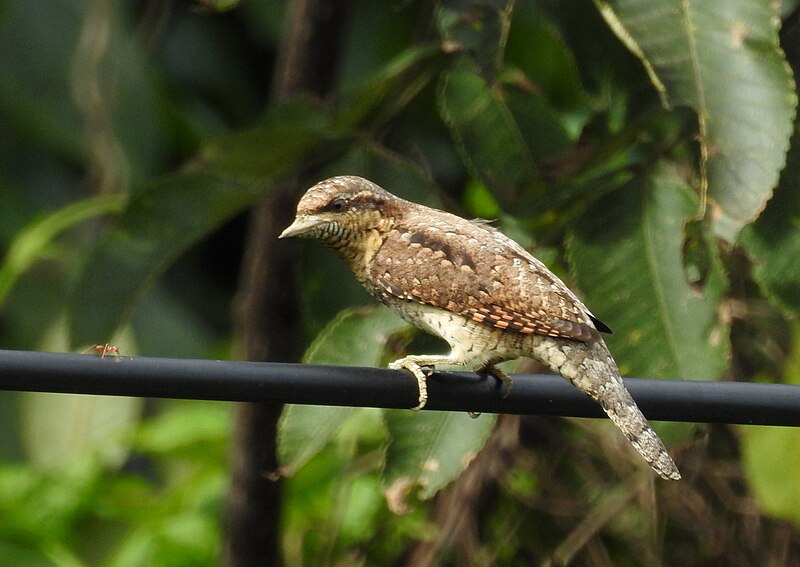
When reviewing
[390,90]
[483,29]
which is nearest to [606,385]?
[483,29]

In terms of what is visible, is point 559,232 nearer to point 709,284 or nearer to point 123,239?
point 709,284

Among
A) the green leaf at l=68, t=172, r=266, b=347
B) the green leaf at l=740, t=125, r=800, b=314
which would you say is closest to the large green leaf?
the green leaf at l=68, t=172, r=266, b=347

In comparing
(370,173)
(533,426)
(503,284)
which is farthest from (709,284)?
(533,426)

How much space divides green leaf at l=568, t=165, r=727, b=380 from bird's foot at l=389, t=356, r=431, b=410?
0.50 m

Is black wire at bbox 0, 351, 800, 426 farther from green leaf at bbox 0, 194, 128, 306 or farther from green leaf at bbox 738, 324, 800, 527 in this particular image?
green leaf at bbox 0, 194, 128, 306

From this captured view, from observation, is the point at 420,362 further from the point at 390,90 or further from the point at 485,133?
the point at 390,90

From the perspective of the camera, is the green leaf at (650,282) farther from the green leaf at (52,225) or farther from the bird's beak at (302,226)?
the green leaf at (52,225)

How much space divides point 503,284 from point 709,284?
1.74 ft

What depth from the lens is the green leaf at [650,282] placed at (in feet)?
8.70

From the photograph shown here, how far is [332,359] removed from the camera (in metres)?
2.69

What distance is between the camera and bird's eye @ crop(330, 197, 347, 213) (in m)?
2.65

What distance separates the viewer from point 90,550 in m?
4.23

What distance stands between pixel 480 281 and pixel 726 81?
689mm

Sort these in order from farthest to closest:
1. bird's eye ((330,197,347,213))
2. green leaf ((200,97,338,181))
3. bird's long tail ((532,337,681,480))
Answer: green leaf ((200,97,338,181))
bird's eye ((330,197,347,213))
bird's long tail ((532,337,681,480))
